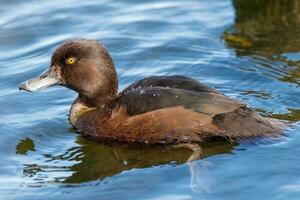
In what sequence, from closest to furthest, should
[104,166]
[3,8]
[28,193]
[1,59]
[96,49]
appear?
1. [28,193]
2. [104,166]
3. [96,49]
4. [1,59]
5. [3,8]

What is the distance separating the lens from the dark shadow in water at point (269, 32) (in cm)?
1088

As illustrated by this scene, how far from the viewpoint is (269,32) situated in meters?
11.8

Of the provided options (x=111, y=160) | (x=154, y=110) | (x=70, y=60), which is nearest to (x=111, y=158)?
(x=111, y=160)

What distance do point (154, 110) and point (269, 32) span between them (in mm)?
3943

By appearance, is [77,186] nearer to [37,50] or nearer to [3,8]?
[37,50]

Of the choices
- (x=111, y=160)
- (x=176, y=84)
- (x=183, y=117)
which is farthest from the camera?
(x=176, y=84)

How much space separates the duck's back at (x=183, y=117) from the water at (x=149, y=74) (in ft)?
0.47

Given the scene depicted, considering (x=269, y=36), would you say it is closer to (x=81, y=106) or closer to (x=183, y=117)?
(x=81, y=106)

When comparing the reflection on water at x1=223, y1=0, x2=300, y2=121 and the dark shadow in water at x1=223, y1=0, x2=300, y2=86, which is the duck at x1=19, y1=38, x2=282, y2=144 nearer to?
the reflection on water at x1=223, y1=0, x2=300, y2=121

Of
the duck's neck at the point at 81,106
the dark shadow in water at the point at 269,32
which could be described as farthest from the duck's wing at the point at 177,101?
the dark shadow in water at the point at 269,32

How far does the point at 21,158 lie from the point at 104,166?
0.89 meters

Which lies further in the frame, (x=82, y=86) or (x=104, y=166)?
(x=82, y=86)

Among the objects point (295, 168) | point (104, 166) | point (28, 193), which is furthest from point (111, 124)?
point (295, 168)

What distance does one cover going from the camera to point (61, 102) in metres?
9.92
